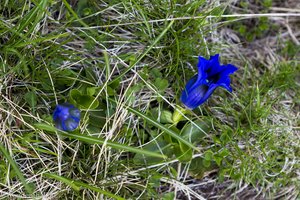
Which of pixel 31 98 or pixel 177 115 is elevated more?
pixel 31 98

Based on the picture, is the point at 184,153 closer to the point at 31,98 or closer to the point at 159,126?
the point at 159,126

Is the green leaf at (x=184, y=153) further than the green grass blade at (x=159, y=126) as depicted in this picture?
Yes

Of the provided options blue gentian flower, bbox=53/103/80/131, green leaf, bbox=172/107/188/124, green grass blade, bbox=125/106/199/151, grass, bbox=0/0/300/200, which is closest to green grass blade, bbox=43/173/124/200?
grass, bbox=0/0/300/200

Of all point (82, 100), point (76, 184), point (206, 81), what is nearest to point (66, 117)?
point (82, 100)

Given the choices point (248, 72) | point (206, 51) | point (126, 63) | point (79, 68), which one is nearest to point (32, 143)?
point (79, 68)

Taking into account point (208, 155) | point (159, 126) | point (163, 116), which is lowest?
point (208, 155)

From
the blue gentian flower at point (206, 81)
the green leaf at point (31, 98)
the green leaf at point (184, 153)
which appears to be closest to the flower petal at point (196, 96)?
the blue gentian flower at point (206, 81)

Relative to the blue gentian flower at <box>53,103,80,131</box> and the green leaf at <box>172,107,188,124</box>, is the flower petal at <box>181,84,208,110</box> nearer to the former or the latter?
the green leaf at <box>172,107,188,124</box>

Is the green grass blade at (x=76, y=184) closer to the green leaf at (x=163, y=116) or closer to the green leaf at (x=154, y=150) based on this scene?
the green leaf at (x=154, y=150)
